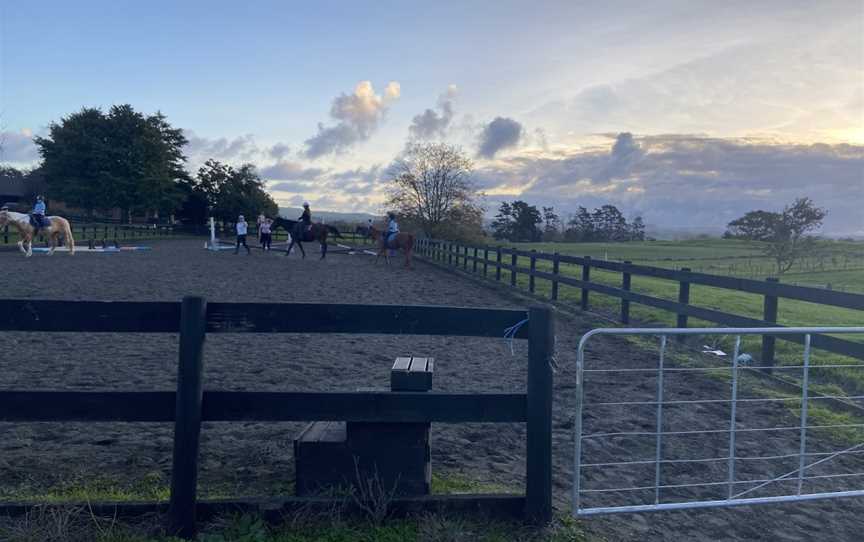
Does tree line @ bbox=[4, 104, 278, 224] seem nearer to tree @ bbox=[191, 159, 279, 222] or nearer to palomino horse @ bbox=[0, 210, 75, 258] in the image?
tree @ bbox=[191, 159, 279, 222]

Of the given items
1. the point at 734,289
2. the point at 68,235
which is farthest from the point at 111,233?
the point at 734,289

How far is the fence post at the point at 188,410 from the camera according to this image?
3285mm

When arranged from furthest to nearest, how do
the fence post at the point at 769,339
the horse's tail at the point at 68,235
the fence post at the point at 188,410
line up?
the horse's tail at the point at 68,235 < the fence post at the point at 769,339 < the fence post at the point at 188,410

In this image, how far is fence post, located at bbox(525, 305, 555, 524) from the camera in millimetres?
3445

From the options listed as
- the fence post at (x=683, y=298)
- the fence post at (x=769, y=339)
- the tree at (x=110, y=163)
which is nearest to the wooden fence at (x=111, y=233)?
the tree at (x=110, y=163)

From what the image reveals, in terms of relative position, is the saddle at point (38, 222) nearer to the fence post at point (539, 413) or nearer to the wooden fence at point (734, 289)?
the wooden fence at point (734, 289)

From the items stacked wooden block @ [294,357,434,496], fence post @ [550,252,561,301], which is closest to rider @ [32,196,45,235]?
fence post @ [550,252,561,301]

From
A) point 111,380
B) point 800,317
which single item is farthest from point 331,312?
point 800,317

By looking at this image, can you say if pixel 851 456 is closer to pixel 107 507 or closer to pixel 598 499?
pixel 598 499

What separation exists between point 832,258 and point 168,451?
35.5m

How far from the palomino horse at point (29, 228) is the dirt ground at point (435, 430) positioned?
1184 cm

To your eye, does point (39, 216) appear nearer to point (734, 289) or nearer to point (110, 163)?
point (734, 289)

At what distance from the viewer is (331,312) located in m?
3.47

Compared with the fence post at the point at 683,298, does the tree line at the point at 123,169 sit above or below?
above
